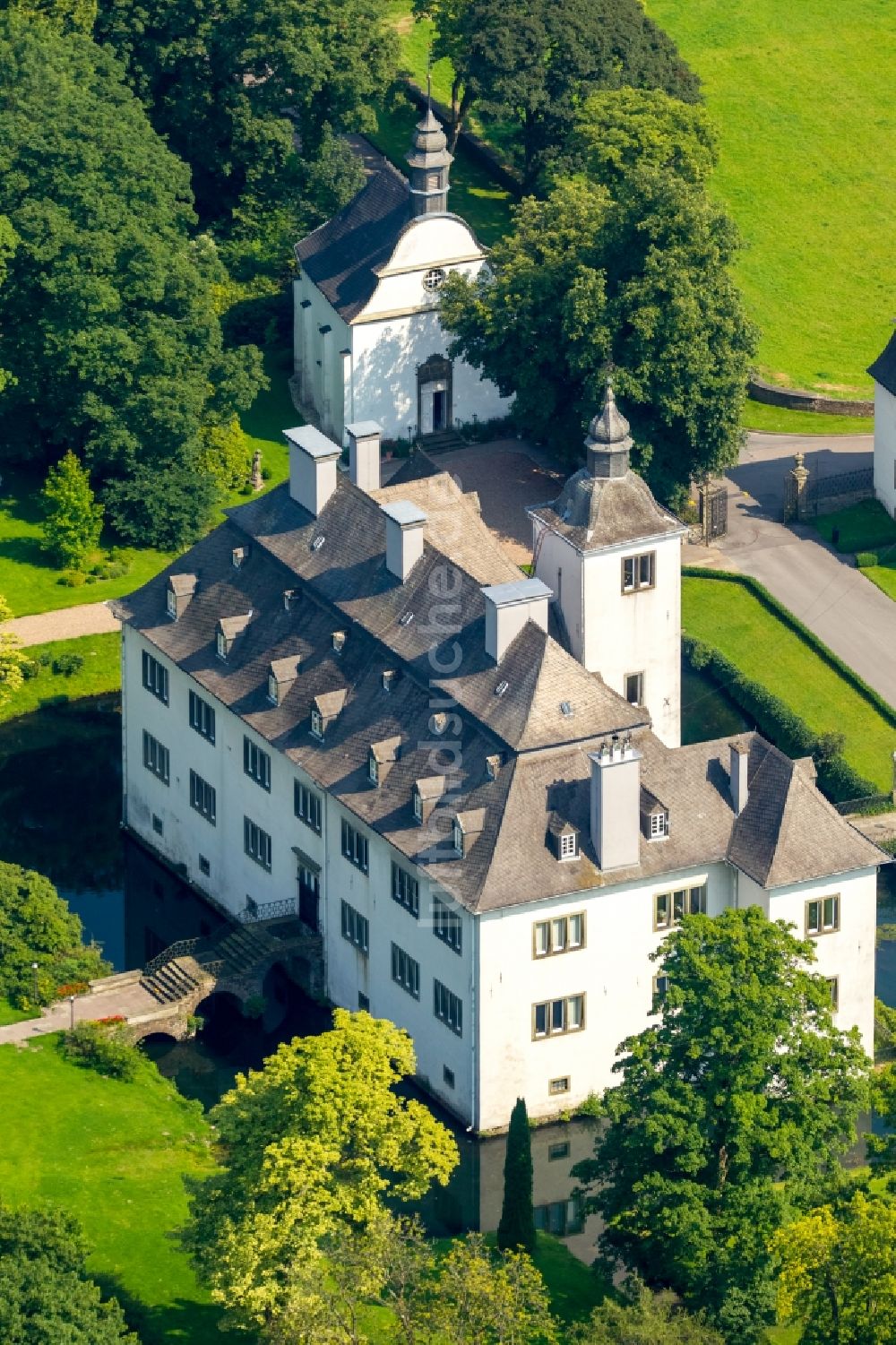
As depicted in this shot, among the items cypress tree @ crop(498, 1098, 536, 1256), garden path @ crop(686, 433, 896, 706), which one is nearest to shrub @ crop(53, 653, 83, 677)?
garden path @ crop(686, 433, 896, 706)

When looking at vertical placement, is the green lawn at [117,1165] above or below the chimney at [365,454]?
below

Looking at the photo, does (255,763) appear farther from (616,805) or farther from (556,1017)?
(616,805)

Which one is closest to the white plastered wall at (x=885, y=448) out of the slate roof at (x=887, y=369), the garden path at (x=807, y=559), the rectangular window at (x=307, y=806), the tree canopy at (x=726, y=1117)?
the slate roof at (x=887, y=369)

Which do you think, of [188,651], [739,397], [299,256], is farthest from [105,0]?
[188,651]

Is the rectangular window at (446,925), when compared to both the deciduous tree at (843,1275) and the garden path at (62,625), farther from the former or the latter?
the garden path at (62,625)

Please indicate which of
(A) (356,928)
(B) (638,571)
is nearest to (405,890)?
(A) (356,928)

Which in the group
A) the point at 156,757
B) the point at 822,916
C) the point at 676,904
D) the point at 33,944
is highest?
the point at 156,757
